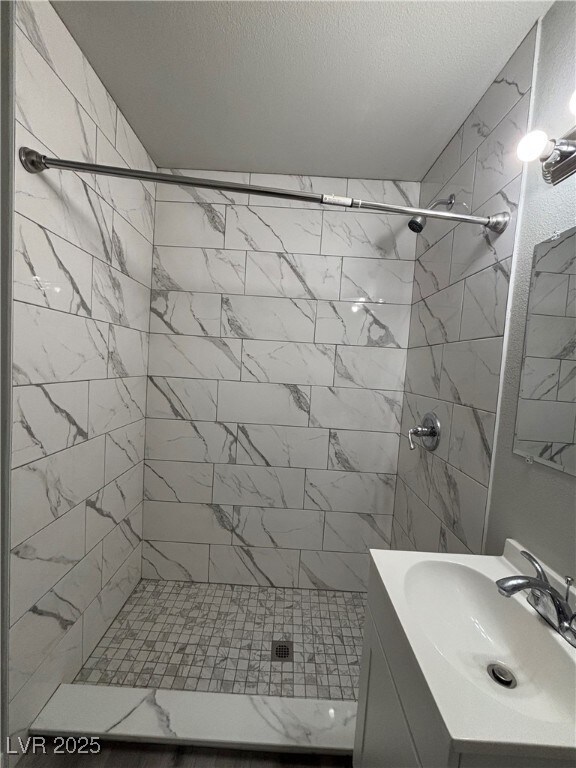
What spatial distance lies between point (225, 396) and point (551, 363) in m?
1.59

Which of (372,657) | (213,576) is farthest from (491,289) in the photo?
(213,576)

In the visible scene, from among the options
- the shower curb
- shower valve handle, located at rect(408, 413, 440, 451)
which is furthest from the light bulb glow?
the shower curb

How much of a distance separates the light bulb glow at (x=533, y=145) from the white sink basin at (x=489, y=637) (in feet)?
3.82

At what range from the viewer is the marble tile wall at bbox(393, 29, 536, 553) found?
122 centimetres

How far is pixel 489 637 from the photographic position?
35.3 inches

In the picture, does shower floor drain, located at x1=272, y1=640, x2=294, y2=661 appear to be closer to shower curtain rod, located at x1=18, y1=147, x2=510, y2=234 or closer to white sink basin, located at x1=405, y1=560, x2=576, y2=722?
white sink basin, located at x1=405, y1=560, x2=576, y2=722

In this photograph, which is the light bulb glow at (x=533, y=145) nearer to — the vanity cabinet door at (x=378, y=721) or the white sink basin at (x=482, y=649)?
the white sink basin at (x=482, y=649)

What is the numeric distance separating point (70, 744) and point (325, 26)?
2.66 meters

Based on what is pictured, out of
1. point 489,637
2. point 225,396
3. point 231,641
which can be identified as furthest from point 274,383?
point 489,637

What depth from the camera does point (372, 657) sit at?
102cm

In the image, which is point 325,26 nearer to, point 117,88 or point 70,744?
point 117,88

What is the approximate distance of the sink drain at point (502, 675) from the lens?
2.53 ft

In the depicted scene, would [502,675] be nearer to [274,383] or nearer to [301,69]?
[274,383]

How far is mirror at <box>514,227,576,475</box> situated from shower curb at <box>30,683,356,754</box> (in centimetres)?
125
